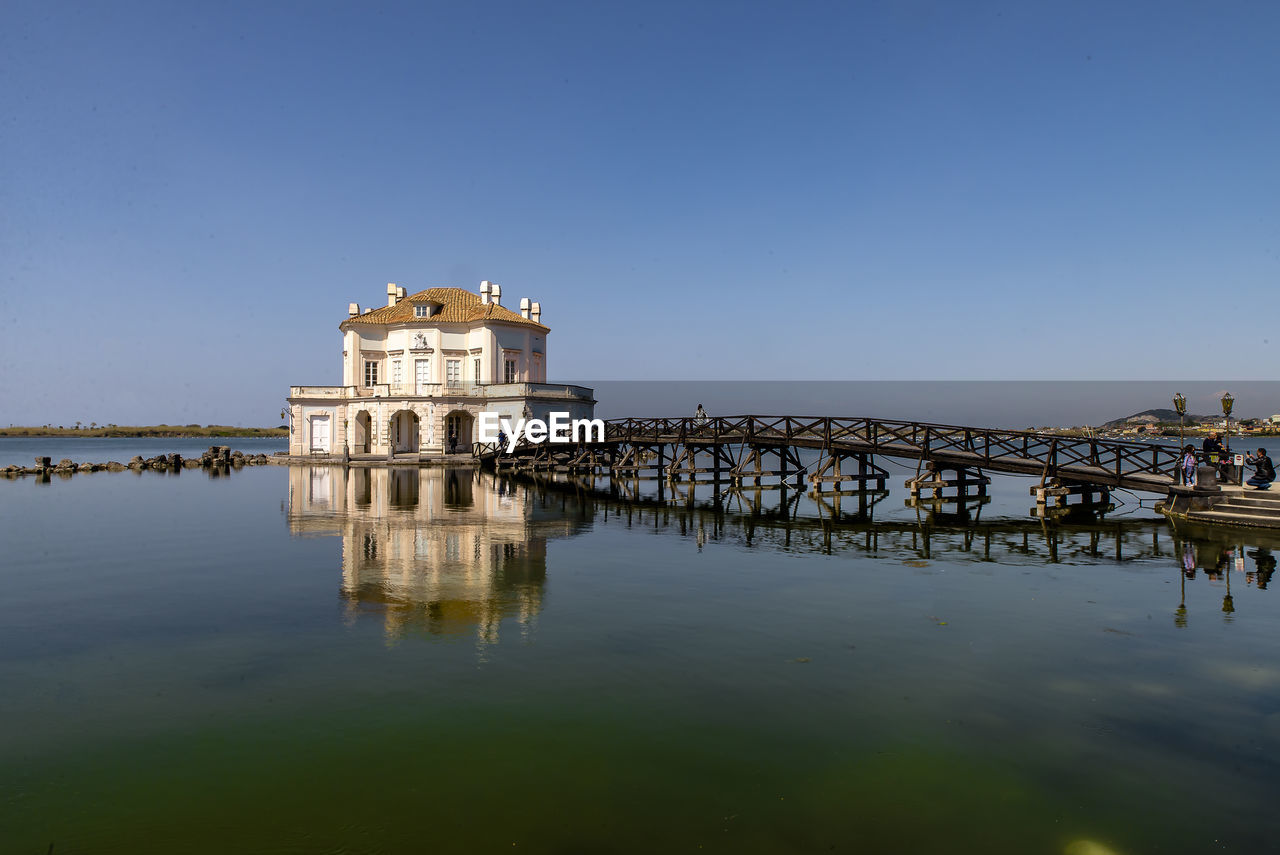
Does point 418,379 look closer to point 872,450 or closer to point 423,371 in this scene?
point 423,371

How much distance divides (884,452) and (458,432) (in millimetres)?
31244

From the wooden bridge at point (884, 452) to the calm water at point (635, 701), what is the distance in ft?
26.0

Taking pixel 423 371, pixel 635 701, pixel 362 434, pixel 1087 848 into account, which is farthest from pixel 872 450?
pixel 362 434

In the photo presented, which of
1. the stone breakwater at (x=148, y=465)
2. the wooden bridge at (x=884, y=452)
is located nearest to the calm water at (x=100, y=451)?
the stone breakwater at (x=148, y=465)

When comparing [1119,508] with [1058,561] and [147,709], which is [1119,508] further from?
[147,709]

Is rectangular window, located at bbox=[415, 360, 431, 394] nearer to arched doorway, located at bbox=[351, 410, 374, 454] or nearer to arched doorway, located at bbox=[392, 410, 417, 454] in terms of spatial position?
arched doorway, located at bbox=[392, 410, 417, 454]

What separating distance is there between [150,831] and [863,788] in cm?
490

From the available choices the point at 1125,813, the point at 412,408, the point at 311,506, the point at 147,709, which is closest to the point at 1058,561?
the point at 1125,813

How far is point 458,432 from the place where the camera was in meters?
49.7

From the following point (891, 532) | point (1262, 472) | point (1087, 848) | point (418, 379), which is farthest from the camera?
point (418, 379)

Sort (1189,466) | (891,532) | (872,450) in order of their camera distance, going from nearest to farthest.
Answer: (891,532) < (1189,466) < (872,450)

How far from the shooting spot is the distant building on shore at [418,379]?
157 ft

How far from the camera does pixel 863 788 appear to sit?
549cm

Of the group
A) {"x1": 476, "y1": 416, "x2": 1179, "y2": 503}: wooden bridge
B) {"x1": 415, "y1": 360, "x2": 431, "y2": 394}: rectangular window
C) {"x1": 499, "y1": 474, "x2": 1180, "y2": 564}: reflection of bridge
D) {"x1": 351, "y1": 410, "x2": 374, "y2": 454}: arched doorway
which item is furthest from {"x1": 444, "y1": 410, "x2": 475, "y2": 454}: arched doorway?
{"x1": 499, "y1": 474, "x2": 1180, "y2": 564}: reflection of bridge
